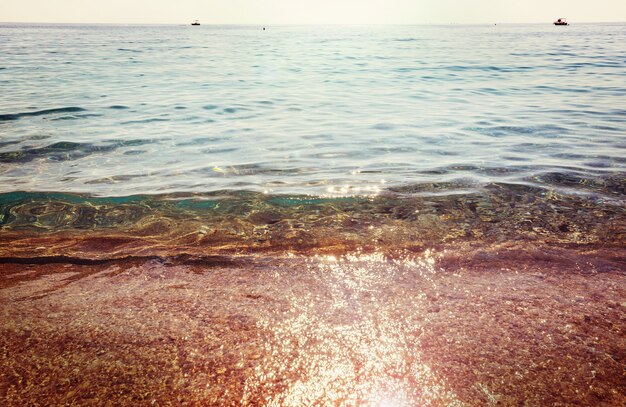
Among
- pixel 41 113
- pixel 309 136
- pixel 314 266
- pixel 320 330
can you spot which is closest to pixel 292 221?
pixel 314 266

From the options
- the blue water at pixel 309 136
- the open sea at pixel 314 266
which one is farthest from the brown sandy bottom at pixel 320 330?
the blue water at pixel 309 136

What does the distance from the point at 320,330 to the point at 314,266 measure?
0.77 m

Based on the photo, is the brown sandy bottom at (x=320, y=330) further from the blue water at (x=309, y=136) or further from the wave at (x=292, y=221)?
the blue water at (x=309, y=136)

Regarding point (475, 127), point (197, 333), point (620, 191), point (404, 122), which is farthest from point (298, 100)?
point (197, 333)

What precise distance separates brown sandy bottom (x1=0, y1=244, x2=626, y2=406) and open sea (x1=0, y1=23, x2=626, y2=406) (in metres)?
0.01

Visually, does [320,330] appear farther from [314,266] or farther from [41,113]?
[41,113]

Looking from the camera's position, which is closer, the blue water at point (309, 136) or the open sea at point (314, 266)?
the open sea at point (314, 266)

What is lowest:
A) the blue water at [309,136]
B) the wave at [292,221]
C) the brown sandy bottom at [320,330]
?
the brown sandy bottom at [320,330]

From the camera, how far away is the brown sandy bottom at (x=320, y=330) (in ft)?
5.19

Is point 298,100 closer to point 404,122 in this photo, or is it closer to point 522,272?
point 404,122

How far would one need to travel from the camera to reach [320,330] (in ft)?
6.35

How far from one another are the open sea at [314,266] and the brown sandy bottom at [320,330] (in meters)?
0.01

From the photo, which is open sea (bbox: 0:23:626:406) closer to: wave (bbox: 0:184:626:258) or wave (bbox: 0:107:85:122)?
wave (bbox: 0:184:626:258)

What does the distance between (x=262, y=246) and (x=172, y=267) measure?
0.67m
